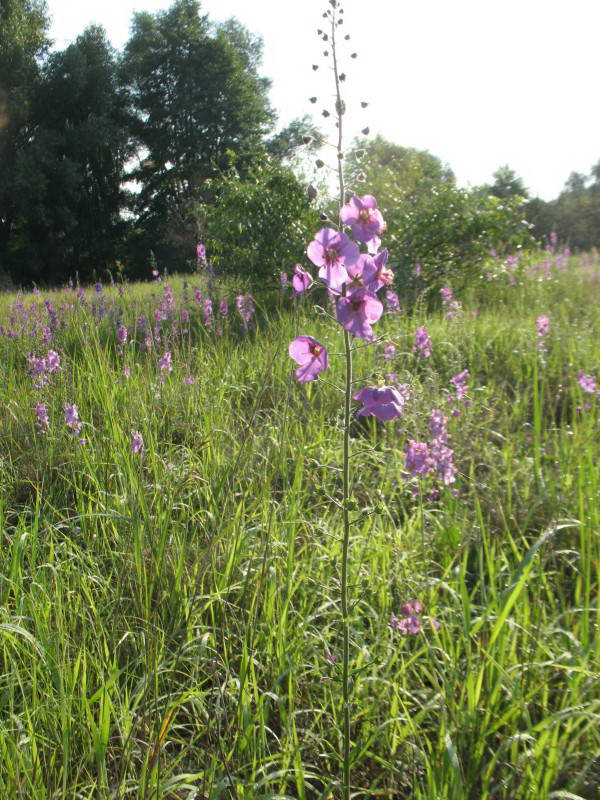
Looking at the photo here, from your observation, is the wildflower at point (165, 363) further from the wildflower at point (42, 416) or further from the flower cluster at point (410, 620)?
the flower cluster at point (410, 620)

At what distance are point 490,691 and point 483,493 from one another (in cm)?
121

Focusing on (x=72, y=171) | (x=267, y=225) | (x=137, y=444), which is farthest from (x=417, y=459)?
(x=72, y=171)

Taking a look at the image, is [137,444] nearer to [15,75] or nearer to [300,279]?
[300,279]

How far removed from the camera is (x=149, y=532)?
1.83 meters

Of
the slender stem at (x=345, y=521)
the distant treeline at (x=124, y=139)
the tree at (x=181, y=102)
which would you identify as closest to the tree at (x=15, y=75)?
the distant treeline at (x=124, y=139)

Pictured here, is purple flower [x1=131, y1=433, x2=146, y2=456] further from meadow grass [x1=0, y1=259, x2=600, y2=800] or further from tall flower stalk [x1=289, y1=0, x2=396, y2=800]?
tall flower stalk [x1=289, y1=0, x2=396, y2=800]

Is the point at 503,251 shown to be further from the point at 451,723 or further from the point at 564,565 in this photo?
the point at 451,723

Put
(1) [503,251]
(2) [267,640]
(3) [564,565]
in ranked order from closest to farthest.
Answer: (2) [267,640], (3) [564,565], (1) [503,251]

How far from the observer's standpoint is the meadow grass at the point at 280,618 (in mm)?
1270

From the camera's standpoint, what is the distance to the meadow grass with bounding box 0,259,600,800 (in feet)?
4.17

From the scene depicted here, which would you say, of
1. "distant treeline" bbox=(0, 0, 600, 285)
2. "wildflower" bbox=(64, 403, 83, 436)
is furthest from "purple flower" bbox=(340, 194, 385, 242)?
"distant treeline" bbox=(0, 0, 600, 285)

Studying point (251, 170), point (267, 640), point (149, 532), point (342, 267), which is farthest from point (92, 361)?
point (251, 170)

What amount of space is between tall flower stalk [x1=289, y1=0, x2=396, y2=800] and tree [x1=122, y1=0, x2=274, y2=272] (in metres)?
26.4

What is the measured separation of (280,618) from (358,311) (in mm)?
915
